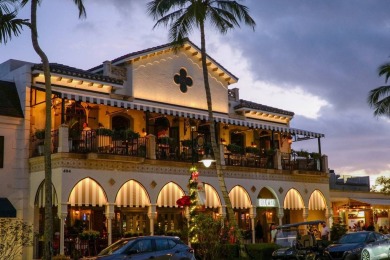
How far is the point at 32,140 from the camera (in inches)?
1053

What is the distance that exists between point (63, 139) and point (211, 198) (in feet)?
31.1

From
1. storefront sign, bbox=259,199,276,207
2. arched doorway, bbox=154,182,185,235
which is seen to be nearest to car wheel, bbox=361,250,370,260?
arched doorway, bbox=154,182,185,235

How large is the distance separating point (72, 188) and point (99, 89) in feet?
20.7

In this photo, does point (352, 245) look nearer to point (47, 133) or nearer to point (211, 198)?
point (211, 198)

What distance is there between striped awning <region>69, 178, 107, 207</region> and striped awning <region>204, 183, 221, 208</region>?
6608mm

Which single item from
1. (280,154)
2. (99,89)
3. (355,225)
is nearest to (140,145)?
(99,89)

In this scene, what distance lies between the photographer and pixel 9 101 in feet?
86.3

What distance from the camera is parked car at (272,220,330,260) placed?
22.4 meters

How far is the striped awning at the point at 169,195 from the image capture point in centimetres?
2852

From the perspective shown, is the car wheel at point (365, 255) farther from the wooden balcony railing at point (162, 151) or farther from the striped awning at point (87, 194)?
the striped awning at point (87, 194)

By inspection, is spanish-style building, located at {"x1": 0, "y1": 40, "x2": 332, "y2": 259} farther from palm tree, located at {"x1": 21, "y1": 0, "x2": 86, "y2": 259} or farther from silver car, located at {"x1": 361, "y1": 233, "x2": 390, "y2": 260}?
silver car, located at {"x1": 361, "y1": 233, "x2": 390, "y2": 260}

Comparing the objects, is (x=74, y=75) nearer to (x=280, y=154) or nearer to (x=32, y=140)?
(x=32, y=140)

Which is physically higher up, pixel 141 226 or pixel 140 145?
pixel 140 145

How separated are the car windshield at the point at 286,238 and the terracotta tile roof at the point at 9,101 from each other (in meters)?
12.8
